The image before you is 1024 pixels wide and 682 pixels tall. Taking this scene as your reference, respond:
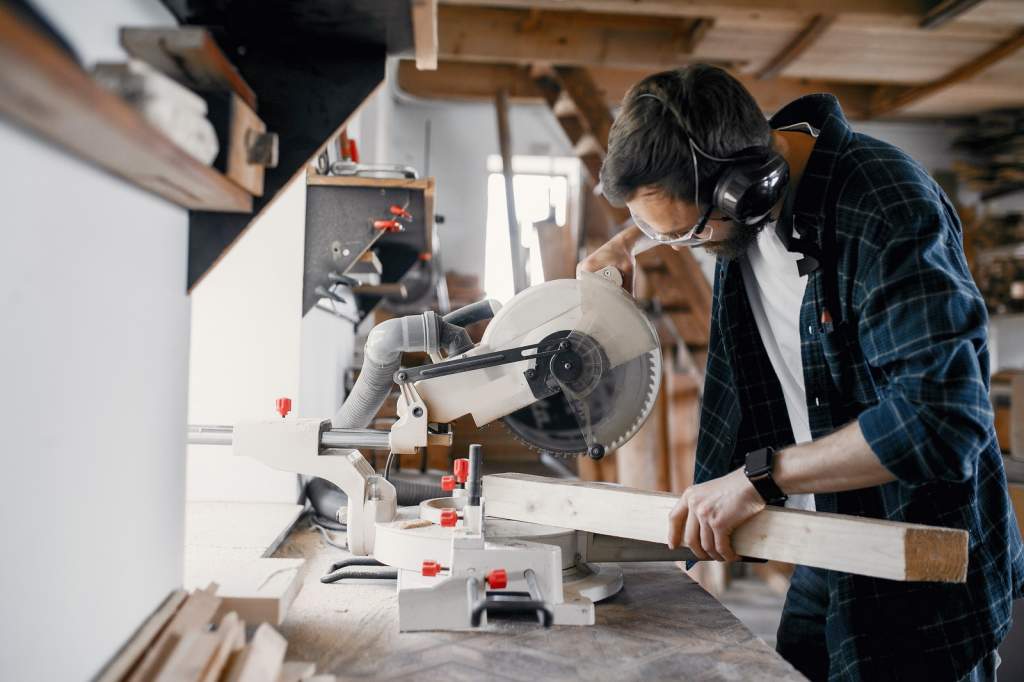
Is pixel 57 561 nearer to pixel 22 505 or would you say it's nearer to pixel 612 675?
pixel 22 505

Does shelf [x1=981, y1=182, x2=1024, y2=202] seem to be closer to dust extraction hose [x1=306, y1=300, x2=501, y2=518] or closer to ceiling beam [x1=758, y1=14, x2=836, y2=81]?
ceiling beam [x1=758, y1=14, x2=836, y2=81]

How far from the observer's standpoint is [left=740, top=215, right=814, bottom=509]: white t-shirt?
1.46 m

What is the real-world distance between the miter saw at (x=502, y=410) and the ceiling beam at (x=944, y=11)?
8.62ft

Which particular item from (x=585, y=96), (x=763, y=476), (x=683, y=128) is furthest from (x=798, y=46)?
(x=763, y=476)

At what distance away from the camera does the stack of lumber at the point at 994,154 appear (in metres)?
5.41

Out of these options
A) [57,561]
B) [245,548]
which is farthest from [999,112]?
[57,561]

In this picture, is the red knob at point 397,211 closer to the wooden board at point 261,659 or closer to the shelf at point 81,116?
the shelf at point 81,116

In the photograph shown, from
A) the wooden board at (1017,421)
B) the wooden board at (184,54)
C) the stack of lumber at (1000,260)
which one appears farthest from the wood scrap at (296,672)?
the stack of lumber at (1000,260)

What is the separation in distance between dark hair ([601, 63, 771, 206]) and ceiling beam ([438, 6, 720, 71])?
277cm

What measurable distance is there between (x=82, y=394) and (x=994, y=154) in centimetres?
657

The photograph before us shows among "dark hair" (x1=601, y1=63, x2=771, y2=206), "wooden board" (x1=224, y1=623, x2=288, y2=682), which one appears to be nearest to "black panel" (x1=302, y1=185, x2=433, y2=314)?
"dark hair" (x1=601, y1=63, x2=771, y2=206)

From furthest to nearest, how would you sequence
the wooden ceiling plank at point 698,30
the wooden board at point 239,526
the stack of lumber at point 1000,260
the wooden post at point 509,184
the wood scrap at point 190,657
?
the stack of lumber at point 1000,260
the wooden post at point 509,184
the wooden ceiling plank at point 698,30
the wooden board at point 239,526
the wood scrap at point 190,657

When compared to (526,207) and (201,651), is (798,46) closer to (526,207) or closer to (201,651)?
(526,207)

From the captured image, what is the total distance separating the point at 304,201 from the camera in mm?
2133
